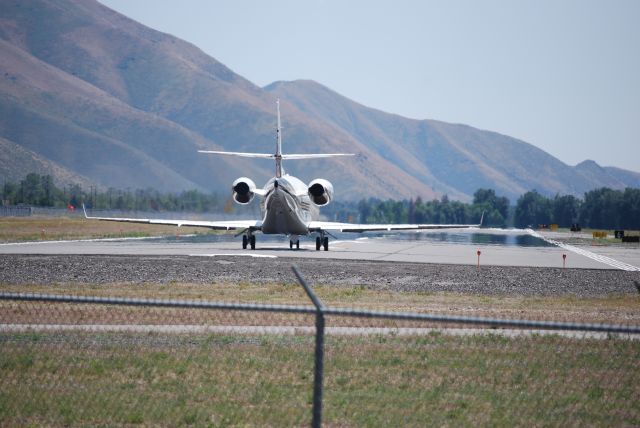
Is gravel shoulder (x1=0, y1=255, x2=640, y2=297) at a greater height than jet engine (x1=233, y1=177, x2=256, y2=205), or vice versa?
jet engine (x1=233, y1=177, x2=256, y2=205)

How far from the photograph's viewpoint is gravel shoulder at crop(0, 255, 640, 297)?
30.7m

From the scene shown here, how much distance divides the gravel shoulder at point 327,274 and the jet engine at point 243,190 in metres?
9.99

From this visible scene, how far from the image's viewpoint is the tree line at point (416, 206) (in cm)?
12862

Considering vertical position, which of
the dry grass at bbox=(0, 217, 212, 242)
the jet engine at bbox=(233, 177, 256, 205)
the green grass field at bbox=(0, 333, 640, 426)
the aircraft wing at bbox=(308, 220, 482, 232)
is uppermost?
the jet engine at bbox=(233, 177, 256, 205)

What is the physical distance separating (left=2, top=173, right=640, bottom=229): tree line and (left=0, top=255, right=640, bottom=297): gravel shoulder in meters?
64.9

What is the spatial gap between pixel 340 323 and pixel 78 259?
23.4 meters

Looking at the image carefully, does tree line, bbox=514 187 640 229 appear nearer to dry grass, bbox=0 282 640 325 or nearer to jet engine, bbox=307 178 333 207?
jet engine, bbox=307 178 333 207

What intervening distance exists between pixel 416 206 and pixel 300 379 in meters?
173

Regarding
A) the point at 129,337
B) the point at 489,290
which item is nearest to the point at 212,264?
the point at 489,290

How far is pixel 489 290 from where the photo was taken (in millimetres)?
30391

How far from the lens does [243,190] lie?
53.1m

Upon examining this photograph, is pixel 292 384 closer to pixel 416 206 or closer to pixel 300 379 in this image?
pixel 300 379

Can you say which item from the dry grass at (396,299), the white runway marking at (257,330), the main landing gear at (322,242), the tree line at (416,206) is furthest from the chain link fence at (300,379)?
the tree line at (416,206)

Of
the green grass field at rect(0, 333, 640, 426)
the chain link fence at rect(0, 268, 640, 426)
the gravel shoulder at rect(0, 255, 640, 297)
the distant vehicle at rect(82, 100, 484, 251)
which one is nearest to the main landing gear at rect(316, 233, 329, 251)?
the distant vehicle at rect(82, 100, 484, 251)
